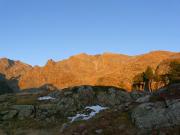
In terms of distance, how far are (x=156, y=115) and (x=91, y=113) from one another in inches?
894

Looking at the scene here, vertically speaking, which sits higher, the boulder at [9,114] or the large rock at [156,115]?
the large rock at [156,115]

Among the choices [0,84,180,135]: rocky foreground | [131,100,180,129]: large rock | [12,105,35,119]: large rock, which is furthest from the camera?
[12,105,35,119]: large rock

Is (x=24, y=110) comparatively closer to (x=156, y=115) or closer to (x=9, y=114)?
(x=9, y=114)

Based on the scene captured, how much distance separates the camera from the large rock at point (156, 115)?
1359 inches

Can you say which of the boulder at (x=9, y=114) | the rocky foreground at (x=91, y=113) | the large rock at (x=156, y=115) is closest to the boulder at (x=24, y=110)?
the rocky foreground at (x=91, y=113)

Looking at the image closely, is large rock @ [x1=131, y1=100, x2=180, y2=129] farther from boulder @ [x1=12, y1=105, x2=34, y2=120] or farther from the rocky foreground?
boulder @ [x1=12, y1=105, x2=34, y2=120]

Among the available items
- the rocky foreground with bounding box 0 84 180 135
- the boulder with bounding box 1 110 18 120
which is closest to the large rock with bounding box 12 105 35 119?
the rocky foreground with bounding box 0 84 180 135

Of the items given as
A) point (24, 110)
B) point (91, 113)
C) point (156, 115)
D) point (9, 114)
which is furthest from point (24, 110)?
point (156, 115)

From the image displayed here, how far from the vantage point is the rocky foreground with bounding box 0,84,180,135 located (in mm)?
35406

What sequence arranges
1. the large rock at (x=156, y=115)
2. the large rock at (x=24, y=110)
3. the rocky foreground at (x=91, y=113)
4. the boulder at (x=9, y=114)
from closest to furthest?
the large rock at (x=156, y=115)
the rocky foreground at (x=91, y=113)
the boulder at (x=9, y=114)
the large rock at (x=24, y=110)

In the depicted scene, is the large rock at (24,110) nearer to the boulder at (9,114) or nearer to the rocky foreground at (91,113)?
the rocky foreground at (91,113)

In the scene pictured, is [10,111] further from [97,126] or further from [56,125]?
[97,126]

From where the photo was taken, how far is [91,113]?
57188mm

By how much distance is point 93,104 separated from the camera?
66438 millimetres
